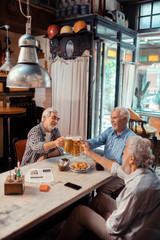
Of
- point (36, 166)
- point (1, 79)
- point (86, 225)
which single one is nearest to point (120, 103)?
point (1, 79)

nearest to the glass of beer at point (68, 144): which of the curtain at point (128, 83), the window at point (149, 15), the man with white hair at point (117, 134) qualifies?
the man with white hair at point (117, 134)

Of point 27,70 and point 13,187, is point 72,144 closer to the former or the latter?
point 13,187

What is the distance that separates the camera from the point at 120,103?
538 centimetres

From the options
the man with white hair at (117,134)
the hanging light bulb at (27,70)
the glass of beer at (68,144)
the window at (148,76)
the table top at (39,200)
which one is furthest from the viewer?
the window at (148,76)

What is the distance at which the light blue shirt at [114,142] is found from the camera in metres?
2.67

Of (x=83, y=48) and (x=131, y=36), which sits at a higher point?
(x=131, y=36)

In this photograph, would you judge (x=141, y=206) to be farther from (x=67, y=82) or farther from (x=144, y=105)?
(x=144, y=105)

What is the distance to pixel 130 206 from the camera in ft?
4.81

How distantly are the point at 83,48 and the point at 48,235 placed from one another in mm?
3098

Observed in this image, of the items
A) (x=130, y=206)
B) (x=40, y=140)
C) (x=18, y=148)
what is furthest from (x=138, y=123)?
(x=130, y=206)

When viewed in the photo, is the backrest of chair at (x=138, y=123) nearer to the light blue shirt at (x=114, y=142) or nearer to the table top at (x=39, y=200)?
the light blue shirt at (x=114, y=142)

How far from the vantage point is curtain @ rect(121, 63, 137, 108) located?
5.27 m

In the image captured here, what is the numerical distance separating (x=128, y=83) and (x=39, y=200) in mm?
4340

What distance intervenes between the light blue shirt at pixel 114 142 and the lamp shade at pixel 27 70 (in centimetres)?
130
